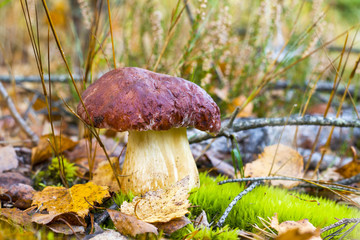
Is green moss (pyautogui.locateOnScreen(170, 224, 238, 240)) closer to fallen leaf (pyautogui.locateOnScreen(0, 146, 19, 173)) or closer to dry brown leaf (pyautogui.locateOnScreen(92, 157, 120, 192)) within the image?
dry brown leaf (pyautogui.locateOnScreen(92, 157, 120, 192))

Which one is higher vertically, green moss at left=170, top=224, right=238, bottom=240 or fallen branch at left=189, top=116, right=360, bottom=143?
fallen branch at left=189, top=116, right=360, bottom=143

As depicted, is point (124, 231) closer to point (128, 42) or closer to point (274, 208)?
point (274, 208)

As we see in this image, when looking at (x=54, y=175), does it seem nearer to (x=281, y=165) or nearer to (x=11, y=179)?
(x=11, y=179)

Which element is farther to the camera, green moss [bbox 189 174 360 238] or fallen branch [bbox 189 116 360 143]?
fallen branch [bbox 189 116 360 143]

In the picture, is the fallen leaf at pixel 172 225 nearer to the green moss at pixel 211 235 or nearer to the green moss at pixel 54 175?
the green moss at pixel 211 235

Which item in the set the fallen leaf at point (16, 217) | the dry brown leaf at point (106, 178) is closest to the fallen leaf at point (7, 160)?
the dry brown leaf at point (106, 178)

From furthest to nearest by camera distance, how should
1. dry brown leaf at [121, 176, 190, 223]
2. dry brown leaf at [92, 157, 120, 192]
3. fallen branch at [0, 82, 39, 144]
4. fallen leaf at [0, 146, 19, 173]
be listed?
fallen branch at [0, 82, 39, 144] < fallen leaf at [0, 146, 19, 173] < dry brown leaf at [92, 157, 120, 192] < dry brown leaf at [121, 176, 190, 223]

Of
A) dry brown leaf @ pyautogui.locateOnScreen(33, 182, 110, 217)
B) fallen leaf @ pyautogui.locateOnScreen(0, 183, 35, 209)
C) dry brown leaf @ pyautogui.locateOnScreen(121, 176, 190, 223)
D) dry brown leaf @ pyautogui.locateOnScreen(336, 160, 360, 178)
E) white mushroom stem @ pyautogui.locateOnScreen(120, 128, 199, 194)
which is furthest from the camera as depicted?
dry brown leaf @ pyautogui.locateOnScreen(336, 160, 360, 178)

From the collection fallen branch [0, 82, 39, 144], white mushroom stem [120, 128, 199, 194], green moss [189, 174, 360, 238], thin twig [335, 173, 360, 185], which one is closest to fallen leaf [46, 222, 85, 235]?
white mushroom stem [120, 128, 199, 194]
